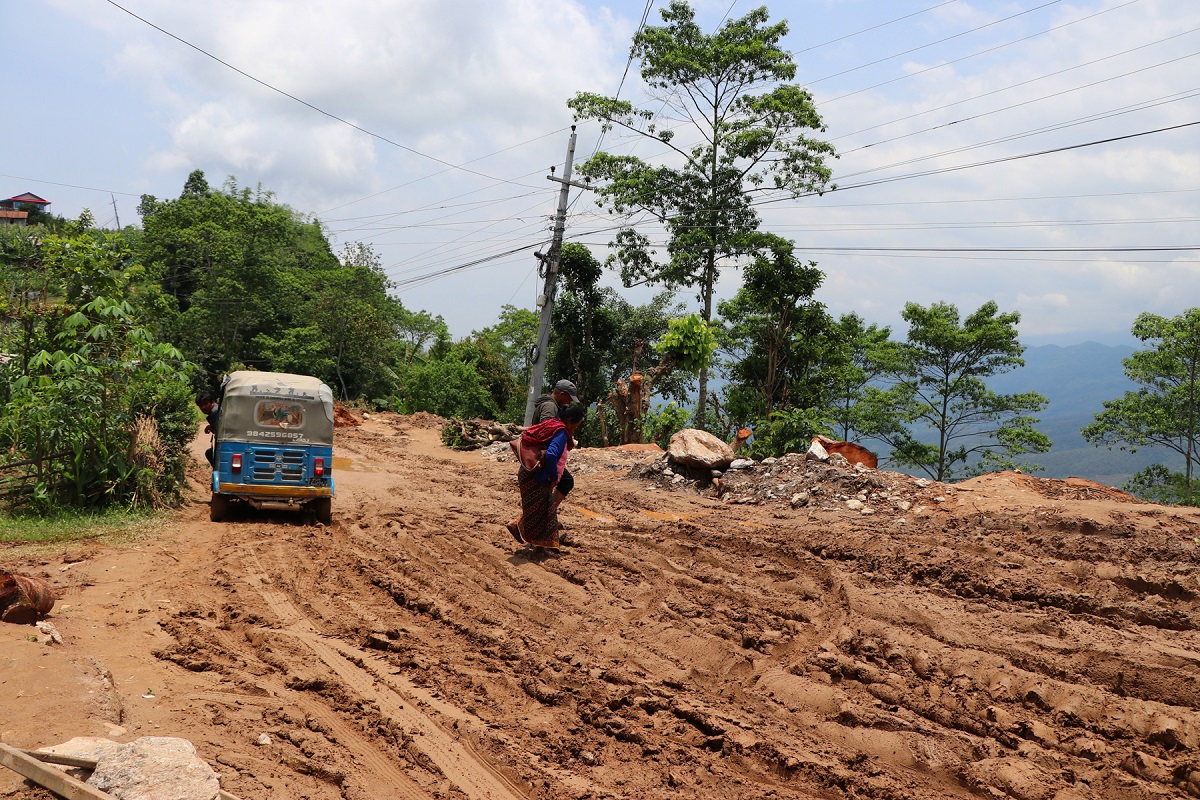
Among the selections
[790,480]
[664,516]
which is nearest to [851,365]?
[790,480]

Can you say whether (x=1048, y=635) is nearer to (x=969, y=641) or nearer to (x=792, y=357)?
(x=969, y=641)

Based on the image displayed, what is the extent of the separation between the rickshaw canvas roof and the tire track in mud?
180 inches

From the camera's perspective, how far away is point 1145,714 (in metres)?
5.32

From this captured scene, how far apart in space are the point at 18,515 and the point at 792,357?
20.3m

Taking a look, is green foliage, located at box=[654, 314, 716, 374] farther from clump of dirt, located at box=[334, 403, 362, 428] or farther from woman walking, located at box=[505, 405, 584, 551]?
clump of dirt, located at box=[334, 403, 362, 428]

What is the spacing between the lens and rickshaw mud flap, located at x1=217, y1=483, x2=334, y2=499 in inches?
444

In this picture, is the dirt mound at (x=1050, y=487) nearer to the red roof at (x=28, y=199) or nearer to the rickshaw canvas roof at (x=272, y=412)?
the rickshaw canvas roof at (x=272, y=412)

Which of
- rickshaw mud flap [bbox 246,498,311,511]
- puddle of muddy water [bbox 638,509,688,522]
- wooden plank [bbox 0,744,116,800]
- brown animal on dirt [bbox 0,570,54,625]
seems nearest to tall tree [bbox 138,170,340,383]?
rickshaw mud flap [bbox 246,498,311,511]

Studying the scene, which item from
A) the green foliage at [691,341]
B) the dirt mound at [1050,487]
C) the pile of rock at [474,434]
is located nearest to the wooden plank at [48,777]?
the dirt mound at [1050,487]

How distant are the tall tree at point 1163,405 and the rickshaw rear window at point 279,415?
2729cm

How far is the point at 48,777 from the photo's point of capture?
3.64 metres

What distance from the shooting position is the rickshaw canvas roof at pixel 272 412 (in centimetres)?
1145

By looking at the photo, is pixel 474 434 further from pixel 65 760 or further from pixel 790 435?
pixel 65 760

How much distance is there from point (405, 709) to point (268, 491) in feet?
22.9
